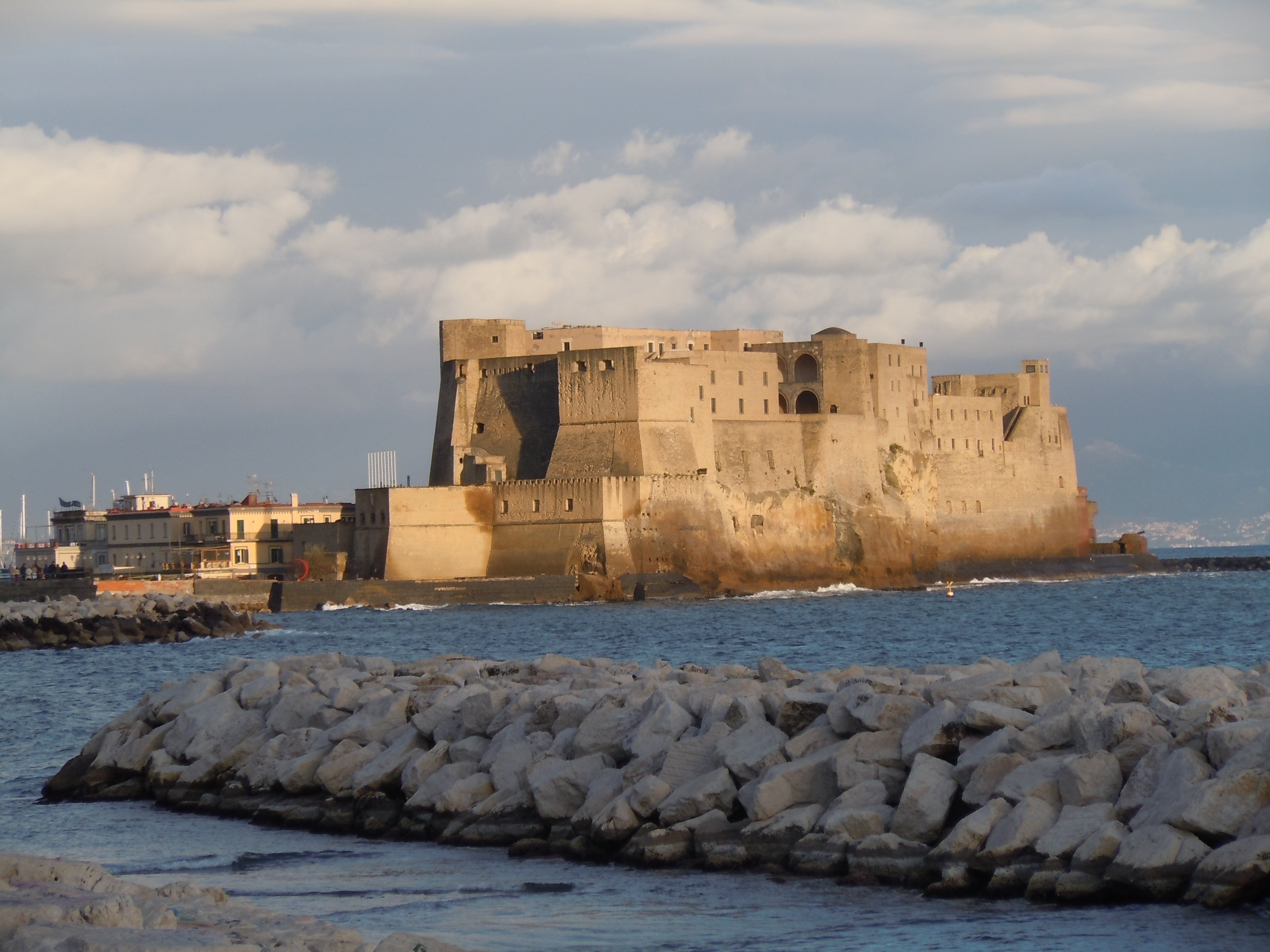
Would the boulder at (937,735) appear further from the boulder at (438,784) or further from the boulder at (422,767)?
the boulder at (422,767)

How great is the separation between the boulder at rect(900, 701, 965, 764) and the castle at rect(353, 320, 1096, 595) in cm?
2815

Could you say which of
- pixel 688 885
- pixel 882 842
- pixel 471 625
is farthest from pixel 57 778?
pixel 471 625

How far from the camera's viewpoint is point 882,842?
25.4 feet

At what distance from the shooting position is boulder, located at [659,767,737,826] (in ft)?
27.8

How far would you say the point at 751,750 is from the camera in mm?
8766

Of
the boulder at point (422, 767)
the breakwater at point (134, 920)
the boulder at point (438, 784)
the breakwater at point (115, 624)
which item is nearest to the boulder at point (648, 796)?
the boulder at point (438, 784)

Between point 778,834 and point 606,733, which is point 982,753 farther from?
point 606,733

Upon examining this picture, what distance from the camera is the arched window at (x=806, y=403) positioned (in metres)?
45.4

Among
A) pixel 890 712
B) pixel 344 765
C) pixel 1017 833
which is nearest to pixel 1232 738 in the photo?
pixel 1017 833

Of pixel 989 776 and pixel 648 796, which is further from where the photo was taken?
pixel 648 796

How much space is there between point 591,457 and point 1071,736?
100ft

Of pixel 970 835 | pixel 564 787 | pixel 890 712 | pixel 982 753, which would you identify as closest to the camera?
pixel 970 835

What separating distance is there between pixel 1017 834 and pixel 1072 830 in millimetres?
235

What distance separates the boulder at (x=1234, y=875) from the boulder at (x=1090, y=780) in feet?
2.17
